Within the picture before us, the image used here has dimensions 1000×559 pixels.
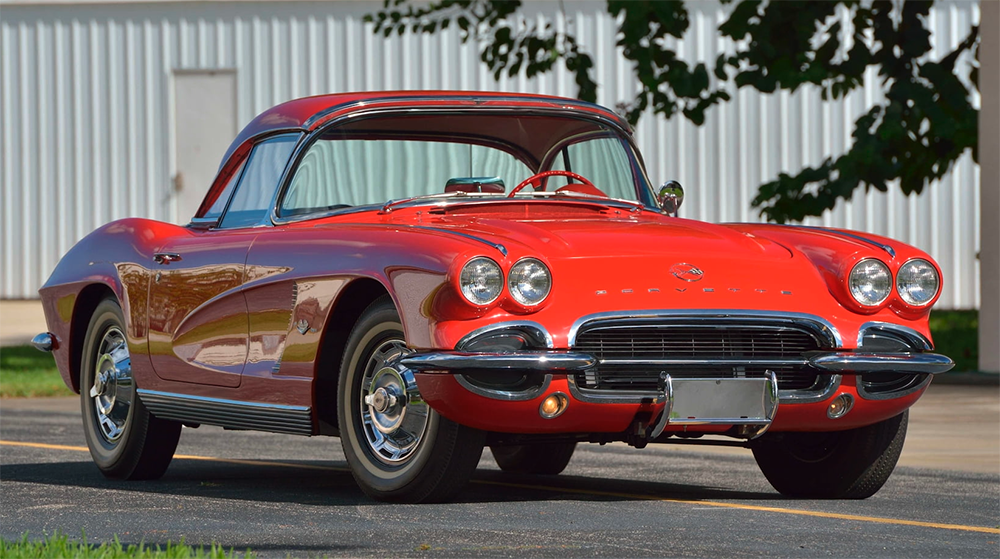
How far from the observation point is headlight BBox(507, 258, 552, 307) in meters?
5.77

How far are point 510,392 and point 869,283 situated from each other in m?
1.39

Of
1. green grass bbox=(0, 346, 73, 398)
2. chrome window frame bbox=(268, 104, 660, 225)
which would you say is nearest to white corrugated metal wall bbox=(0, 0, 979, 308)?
green grass bbox=(0, 346, 73, 398)

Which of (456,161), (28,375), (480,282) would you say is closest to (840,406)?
(480,282)

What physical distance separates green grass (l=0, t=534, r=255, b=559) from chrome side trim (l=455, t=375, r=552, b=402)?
1063 millimetres

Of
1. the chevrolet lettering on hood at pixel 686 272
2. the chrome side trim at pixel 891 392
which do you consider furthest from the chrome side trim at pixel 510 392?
the chrome side trim at pixel 891 392

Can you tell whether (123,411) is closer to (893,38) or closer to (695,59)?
(893,38)

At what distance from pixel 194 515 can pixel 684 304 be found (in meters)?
1.76

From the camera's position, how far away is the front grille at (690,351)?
581cm

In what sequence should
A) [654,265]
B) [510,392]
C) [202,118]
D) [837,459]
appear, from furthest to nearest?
[202,118] < [837,459] < [654,265] < [510,392]

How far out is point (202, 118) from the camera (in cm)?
2466

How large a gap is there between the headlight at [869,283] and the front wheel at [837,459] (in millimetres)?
508

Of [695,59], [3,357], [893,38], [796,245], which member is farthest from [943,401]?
[695,59]

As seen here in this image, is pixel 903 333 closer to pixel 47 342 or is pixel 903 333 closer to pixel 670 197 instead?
pixel 670 197

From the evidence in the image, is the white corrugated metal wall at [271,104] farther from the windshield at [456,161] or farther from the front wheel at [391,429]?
the front wheel at [391,429]
